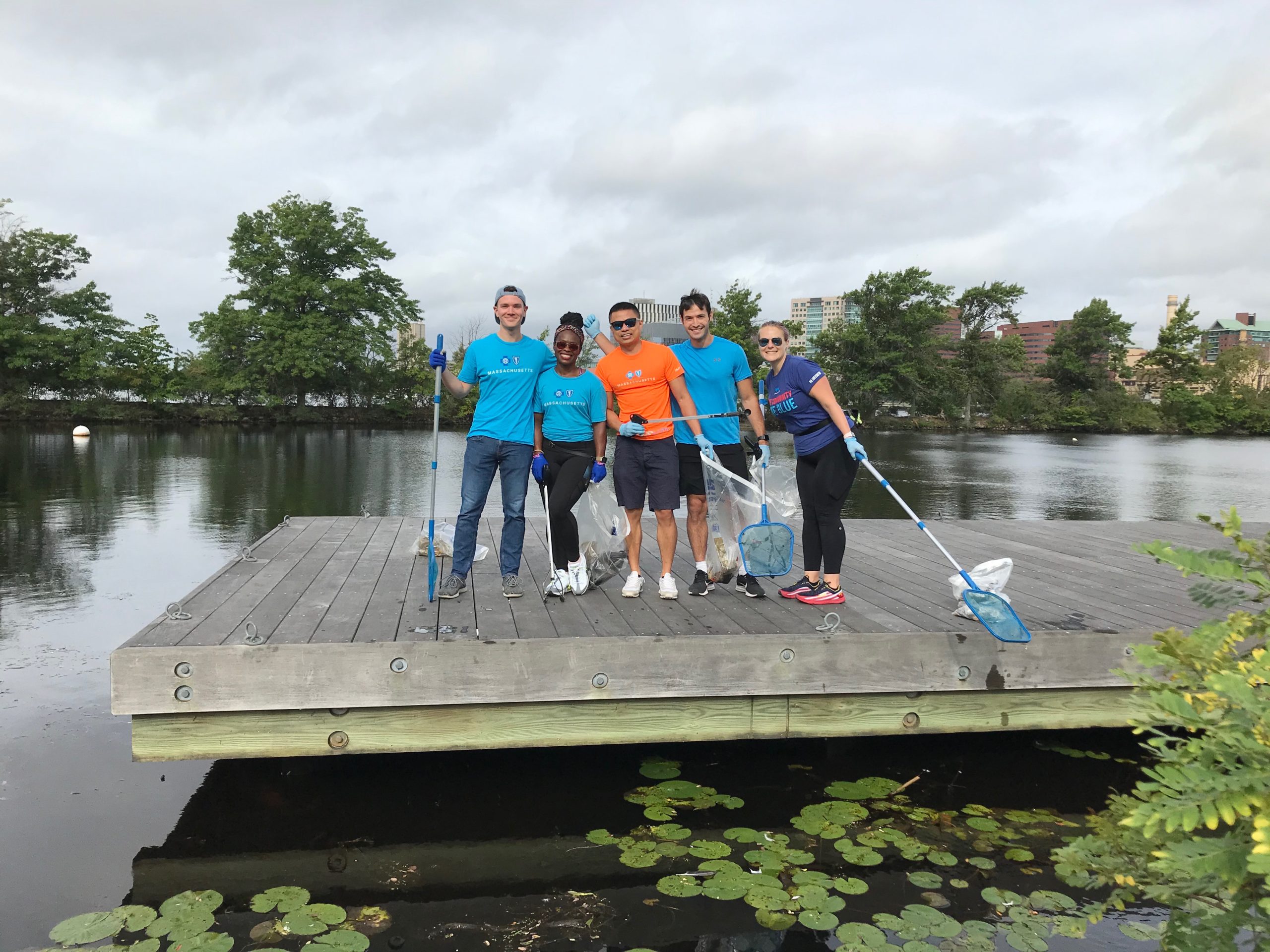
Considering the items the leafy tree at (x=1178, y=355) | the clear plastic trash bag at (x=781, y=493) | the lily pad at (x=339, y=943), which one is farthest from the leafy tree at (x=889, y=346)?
the lily pad at (x=339, y=943)

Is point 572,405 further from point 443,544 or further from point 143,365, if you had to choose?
point 143,365

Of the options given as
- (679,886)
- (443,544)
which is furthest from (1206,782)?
(443,544)

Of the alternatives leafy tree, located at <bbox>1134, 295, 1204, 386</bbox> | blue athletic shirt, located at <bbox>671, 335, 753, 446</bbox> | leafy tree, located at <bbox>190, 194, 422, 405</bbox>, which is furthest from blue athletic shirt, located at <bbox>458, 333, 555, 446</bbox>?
leafy tree, located at <bbox>1134, 295, 1204, 386</bbox>

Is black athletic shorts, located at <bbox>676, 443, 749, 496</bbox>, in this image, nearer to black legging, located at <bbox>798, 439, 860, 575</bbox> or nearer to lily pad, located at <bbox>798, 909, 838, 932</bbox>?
black legging, located at <bbox>798, 439, 860, 575</bbox>

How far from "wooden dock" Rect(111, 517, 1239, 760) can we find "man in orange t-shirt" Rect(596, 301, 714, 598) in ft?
2.18

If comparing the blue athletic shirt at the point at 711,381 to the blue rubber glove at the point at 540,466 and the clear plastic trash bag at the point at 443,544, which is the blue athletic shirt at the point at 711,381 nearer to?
the blue rubber glove at the point at 540,466

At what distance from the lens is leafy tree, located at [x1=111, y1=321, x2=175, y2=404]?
4238 cm

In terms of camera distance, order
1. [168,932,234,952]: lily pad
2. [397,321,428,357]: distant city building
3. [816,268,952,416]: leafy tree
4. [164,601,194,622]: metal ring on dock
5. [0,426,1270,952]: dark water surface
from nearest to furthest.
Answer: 1. [168,932,234,952]: lily pad
2. [0,426,1270,952]: dark water surface
3. [164,601,194,622]: metal ring on dock
4. [397,321,428,357]: distant city building
5. [816,268,952,416]: leafy tree

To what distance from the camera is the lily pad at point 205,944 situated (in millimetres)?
3045

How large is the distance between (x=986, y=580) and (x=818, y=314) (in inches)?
5710

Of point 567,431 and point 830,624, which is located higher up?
point 567,431

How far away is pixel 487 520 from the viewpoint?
8.12 m

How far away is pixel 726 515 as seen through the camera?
17.5ft

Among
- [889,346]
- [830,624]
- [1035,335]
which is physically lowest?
[830,624]
